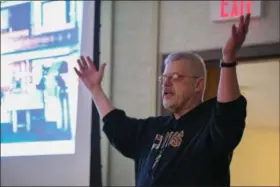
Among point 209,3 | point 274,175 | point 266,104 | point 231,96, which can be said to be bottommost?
point 274,175

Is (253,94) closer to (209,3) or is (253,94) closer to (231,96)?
(209,3)

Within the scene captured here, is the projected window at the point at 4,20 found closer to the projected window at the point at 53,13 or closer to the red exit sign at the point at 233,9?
the projected window at the point at 53,13

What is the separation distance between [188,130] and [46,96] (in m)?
1.52

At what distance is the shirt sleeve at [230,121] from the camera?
4.63 feet

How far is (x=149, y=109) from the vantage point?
3.15m

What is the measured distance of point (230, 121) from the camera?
4.65 feet

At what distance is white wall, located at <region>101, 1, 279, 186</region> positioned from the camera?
307 centimetres

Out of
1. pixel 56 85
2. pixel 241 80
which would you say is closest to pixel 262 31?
pixel 56 85

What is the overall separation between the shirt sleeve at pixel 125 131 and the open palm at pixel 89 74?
0.14 metres

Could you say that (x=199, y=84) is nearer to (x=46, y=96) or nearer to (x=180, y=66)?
(x=180, y=66)

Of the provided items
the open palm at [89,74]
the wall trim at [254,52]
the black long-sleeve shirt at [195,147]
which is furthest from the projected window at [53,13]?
the black long-sleeve shirt at [195,147]

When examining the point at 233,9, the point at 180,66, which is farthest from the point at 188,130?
the point at 233,9

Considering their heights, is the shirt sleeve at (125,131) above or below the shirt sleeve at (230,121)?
below

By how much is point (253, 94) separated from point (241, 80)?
466 mm
